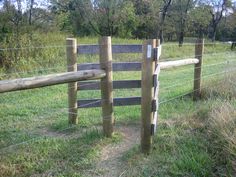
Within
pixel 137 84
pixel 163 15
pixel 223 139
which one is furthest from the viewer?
pixel 163 15

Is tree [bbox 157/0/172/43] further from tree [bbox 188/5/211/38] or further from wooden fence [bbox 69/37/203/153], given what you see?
wooden fence [bbox 69/37/203/153]

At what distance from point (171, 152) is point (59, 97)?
4555 mm

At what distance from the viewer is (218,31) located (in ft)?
174

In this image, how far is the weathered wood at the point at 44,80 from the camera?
3.45 meters

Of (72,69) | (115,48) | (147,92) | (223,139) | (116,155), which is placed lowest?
(116,155)

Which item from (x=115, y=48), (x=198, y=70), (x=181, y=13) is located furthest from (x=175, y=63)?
(x=181, y=13)

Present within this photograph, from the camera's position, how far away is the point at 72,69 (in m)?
5.93

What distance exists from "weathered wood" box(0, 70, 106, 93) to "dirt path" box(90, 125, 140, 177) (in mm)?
1076

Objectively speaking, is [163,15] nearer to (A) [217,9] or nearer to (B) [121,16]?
(B) [121,16]

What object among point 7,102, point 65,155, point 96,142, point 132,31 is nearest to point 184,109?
point 96,142

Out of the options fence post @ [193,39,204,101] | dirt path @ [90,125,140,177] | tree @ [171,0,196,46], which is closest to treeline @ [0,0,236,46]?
tree @ [171,0,196,46]

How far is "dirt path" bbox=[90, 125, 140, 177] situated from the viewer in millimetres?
4199

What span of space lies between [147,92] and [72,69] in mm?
→ 1899

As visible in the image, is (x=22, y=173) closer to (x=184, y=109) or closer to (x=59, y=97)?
(x=184, y=109)
